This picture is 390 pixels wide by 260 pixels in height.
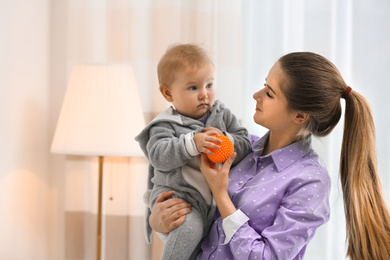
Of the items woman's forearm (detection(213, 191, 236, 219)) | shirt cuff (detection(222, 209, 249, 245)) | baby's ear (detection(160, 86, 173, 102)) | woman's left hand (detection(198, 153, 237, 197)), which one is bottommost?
shirt cuff (detection(222, 209, 249, 245))

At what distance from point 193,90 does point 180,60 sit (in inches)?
4.2

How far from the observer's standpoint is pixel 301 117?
1454 mm

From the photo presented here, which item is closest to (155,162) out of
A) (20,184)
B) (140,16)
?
(20,184)

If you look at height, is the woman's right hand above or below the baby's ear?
below

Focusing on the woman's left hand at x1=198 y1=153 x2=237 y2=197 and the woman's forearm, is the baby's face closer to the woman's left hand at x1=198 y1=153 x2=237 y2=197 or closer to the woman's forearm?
the woman's left hand at x1=198 y1=153 x2=237 y2=197

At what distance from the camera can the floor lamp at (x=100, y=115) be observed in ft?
7.30

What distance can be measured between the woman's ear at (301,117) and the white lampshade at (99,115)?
100cm

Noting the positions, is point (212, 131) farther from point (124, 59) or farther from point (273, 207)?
point (124, 59)

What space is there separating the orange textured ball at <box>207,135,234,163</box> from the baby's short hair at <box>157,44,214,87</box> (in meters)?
0.27

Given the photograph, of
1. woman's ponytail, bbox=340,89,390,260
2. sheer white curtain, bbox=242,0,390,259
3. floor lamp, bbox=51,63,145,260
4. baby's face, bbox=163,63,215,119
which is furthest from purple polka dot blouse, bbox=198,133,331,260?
sheer white curtain, bbox=242,0,390,259

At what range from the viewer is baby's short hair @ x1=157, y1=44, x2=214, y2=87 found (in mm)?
1516

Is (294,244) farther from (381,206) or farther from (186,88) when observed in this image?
(186,88)

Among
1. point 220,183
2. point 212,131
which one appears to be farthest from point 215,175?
point 212,131

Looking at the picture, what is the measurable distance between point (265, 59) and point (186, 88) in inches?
43.4
